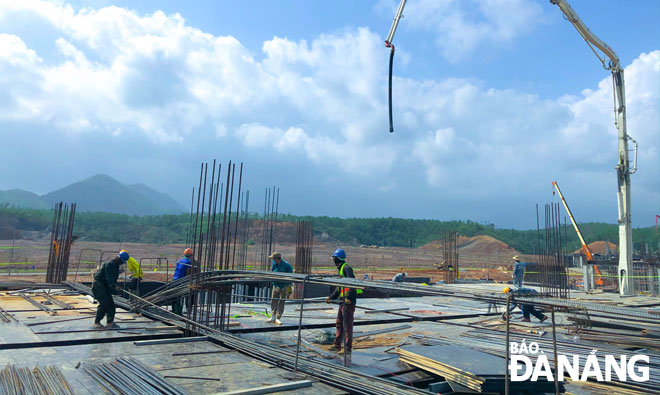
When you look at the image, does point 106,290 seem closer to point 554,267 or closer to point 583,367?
point 583,367

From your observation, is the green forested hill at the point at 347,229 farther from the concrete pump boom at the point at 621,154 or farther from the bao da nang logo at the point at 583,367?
the bao da nang logo at the point at 583,367

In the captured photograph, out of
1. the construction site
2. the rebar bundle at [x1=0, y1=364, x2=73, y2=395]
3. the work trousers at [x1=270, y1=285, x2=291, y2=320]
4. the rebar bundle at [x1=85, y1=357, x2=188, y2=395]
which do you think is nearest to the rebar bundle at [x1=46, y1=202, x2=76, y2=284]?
the construction site

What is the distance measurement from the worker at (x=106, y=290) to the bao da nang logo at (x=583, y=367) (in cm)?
702

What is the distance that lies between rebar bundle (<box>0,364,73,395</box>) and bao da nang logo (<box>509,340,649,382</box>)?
16.7 ft

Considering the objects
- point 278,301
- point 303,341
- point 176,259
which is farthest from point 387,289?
point 176,259

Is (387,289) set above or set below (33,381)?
above

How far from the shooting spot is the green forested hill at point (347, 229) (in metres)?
61.2

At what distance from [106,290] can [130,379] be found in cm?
403

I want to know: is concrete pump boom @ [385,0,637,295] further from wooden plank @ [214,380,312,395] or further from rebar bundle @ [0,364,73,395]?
rebar bundle @ [0,364,73,395]

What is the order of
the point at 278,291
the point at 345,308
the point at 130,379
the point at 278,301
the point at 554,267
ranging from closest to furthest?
the point at 130,379, the point at 345,308, the point at 278,291, the point at 278,301, the point at 554,267

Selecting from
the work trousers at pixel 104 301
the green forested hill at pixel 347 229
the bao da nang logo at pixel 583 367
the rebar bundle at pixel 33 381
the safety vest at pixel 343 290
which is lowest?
the rebar bundle at pixel 33 381

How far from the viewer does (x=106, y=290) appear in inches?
343

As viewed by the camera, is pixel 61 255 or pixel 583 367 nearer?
pixel 583 367

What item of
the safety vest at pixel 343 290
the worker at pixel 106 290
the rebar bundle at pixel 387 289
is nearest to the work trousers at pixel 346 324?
the safety vest at pixel 343 290
